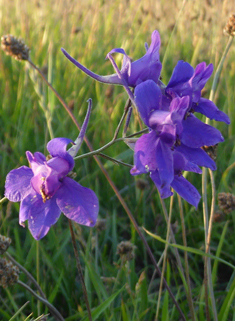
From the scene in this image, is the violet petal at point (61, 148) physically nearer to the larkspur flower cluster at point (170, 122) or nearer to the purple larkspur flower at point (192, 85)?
the larkspur flower cluster at point (170, 122)

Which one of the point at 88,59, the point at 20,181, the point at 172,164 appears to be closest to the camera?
the point at 172,164

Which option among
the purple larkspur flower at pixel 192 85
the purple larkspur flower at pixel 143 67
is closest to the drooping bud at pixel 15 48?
the purple larkspur flower at pixel 143 67

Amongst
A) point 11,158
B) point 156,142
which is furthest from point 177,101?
point 11,158

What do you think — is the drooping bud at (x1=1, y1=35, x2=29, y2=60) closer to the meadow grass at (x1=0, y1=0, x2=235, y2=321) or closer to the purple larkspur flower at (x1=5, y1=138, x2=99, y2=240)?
the meadow grass at (x1=0, y1=0, x2=235, y2=321)

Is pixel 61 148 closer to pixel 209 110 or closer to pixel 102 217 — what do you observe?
pixel 209 110

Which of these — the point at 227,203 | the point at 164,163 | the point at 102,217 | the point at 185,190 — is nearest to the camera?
the point at 164,163

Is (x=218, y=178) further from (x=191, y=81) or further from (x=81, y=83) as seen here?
(x=191, y=81)

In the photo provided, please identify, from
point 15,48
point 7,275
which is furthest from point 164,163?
point 15,48
